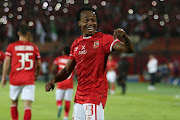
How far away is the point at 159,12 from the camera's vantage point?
42344mm

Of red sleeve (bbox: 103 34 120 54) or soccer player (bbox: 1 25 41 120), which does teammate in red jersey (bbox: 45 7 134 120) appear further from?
soccer player (bbox: 1 25 41 120)

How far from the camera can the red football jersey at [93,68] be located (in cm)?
472

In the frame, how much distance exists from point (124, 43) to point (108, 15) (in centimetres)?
3977

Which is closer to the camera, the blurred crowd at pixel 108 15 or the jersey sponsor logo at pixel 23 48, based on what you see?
the jersey sponsor logo at pixel 23 48

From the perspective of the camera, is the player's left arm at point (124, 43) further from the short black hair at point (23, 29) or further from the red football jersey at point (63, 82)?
the red football jersey at point (63, 82)

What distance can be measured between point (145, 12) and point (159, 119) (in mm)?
33073

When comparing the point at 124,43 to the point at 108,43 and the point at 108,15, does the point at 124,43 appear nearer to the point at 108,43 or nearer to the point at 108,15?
the point at 108,43

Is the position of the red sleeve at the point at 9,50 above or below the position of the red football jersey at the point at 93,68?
above

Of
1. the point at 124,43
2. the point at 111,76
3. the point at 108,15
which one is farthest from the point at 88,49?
the point at 108,15

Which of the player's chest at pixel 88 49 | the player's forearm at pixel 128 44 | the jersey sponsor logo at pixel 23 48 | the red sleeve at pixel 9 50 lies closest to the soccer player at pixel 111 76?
the jersey sponsor logo at pixel 23 48

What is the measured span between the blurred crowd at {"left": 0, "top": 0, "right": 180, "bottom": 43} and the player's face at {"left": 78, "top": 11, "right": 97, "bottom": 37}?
120 ft

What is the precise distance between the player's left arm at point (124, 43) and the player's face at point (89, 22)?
43 cm

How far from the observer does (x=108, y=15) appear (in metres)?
43.7

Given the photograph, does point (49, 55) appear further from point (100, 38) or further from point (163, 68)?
point (100, 38)
